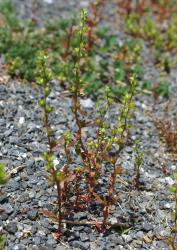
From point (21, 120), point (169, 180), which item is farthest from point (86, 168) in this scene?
point (21, 120)

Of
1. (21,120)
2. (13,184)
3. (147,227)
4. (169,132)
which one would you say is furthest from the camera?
(169,132)

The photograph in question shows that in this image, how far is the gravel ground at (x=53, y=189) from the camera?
390 centimetres

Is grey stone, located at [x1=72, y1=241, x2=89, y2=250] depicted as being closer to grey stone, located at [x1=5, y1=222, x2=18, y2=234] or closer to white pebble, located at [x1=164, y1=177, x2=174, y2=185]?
grey stone, located at [x1=5, y1=222, x2=18, y2=234]

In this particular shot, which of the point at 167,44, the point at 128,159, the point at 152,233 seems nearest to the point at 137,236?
the point at 152,233

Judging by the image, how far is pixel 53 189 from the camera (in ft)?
14.0

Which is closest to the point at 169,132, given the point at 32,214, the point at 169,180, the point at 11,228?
the point at 169,180

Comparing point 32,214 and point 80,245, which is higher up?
point 32,214

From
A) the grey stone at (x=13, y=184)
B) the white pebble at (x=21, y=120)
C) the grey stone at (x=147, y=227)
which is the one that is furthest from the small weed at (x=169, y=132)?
the grey stone at (x=13, y=184)

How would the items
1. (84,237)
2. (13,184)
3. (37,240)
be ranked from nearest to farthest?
(37,240), (84,237), (13,184)

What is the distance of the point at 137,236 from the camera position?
4.05m

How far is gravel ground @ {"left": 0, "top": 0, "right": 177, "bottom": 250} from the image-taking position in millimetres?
3898

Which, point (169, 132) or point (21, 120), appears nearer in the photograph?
point (21, 120)

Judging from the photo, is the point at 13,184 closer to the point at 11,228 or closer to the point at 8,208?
the point at 8,208

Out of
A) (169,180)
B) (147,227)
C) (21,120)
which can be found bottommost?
(147,227)
